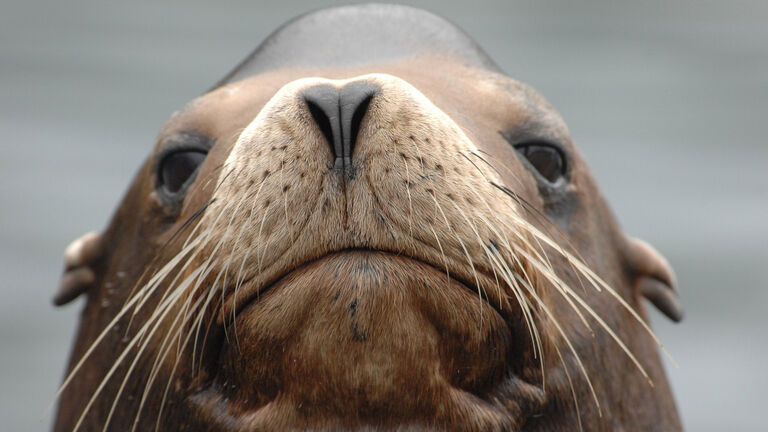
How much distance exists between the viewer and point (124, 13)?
60.8 feet

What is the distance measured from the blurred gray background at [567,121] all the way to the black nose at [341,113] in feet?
23.0

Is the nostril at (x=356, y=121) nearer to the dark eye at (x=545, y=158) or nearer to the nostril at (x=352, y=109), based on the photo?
the nostril at (x=352, y=109)

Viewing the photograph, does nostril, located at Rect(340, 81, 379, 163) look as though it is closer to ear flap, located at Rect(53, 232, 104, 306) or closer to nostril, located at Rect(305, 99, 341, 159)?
nostril, located at Rect(305, 99, 341, 159)

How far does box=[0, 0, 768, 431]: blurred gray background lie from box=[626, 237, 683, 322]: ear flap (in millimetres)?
4816

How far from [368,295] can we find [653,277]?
2110 mm

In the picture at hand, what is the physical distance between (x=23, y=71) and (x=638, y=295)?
41.0 ft

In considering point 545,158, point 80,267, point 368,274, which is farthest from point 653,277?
point 80,267

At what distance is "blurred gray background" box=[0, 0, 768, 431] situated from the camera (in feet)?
37.4

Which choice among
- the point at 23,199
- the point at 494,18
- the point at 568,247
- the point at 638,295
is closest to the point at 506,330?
the point at 568,247

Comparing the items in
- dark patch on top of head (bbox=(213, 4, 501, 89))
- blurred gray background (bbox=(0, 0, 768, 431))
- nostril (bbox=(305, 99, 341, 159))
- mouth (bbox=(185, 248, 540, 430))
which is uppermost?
nostril (bbox=(305, 99, 341, 159))

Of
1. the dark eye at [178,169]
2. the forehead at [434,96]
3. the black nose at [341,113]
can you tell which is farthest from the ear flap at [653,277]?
the black nose at [341,113]

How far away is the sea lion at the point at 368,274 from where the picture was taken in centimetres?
375

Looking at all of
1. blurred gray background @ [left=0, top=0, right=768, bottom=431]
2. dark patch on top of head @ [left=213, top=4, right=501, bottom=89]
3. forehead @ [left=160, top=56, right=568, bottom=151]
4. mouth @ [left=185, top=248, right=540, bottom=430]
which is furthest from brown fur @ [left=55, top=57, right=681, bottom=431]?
blurred gray background @ [left=0, top=0, right=768, bottom=431]

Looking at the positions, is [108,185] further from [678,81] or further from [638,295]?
[638,295]
